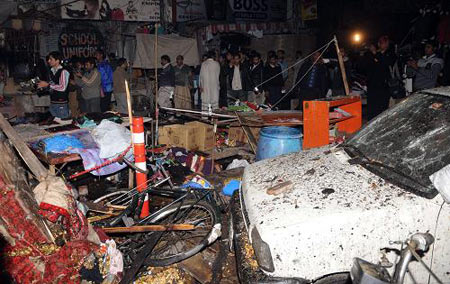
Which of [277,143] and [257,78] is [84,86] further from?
[277,143]

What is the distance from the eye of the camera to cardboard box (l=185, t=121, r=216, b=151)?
779cm

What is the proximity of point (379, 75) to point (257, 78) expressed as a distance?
152 inches

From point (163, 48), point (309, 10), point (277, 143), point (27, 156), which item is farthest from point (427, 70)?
point (309, 10)

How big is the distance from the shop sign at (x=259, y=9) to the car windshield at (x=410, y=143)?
15.4 meters

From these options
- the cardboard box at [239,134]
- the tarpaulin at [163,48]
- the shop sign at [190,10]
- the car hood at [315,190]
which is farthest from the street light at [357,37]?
the car hood at [315,190]

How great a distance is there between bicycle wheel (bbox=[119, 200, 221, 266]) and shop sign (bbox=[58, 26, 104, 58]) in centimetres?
1079

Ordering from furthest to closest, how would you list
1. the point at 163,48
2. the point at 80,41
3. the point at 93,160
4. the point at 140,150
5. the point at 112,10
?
the point at 163,48 → the point at 112,10 → the point at 80,41 → the point at 93,160 → the point at 140,150

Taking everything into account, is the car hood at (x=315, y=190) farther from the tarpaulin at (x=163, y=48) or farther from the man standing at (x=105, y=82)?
the tarpaulin at (x=163, y=48)

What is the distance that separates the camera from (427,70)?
384 inches

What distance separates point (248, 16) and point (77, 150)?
1511 centimetres

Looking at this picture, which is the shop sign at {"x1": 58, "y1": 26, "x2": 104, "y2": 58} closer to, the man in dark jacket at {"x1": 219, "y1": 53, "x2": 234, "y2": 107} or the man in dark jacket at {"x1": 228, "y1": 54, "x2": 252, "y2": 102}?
the man in dark jacket at {"x1": 219, "y1": 53, "x2": 234, "y2": 107}

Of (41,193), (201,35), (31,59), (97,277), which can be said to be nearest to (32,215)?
(41,193)

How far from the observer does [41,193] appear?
368cm

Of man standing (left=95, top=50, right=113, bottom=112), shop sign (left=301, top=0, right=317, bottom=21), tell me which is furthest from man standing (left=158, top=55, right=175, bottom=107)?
shop sign (left=301, top=0, right=317, bottom=21)
